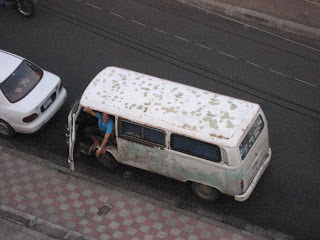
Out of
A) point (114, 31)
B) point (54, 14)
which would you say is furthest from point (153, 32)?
point (54, 14)

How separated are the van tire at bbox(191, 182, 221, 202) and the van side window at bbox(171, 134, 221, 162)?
833 millimetres

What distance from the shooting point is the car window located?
10773 mm

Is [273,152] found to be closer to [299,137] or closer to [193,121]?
[299,137]

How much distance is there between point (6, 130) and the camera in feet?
36.4

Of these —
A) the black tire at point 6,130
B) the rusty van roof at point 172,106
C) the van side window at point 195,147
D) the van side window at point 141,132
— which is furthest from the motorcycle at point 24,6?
the van side window at point 195,147

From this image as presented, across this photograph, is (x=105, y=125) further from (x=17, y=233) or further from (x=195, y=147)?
(x=17, y=233)

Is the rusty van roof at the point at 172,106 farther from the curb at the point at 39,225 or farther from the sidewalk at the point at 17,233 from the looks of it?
the sidewalk at the point at 17,233

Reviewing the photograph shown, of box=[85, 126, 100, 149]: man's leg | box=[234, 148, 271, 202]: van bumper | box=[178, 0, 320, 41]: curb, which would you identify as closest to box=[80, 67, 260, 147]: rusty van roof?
box=[85, 126, 100, 149]: man's leg

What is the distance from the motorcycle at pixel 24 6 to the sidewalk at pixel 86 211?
6.12m

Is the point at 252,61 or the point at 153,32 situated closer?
the point at 252,61

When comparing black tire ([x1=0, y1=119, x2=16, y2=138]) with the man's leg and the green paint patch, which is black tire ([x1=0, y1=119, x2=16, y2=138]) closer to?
the man's leg

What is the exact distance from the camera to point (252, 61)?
44.4ft

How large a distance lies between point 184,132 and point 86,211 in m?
2.51

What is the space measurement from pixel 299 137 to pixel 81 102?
16.2 feet
